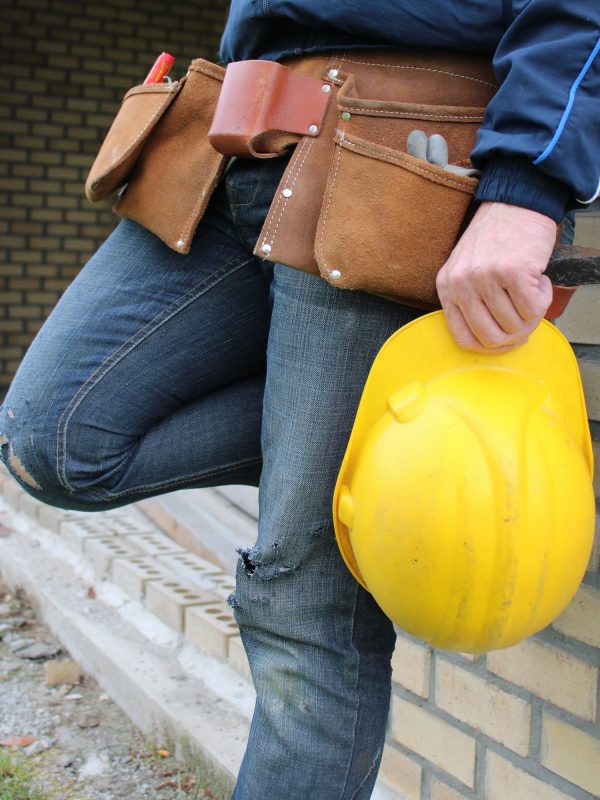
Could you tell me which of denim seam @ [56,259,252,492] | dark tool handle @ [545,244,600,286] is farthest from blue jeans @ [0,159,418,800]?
dark tool handle @ [545,244,600,286]

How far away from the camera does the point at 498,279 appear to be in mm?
1205

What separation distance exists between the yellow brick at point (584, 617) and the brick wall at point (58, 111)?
544cm

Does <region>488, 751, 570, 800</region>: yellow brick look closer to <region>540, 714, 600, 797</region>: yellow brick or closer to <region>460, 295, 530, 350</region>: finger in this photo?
<region>540, 714, 600, 797</region>: yellow brick

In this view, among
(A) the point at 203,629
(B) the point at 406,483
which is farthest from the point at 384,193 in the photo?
(A) the point at 203,629

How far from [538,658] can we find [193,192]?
3.38 feet

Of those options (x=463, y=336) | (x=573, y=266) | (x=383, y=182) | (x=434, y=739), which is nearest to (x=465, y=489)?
(x=463, y=336)

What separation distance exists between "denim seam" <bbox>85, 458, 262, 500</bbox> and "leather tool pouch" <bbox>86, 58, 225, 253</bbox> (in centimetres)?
44

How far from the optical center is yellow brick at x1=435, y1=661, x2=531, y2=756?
74.2 inches

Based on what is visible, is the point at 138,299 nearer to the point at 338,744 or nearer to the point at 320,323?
the point at 320,323

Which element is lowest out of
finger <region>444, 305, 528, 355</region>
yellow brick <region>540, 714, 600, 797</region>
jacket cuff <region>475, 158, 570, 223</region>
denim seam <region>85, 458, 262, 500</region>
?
yellow brick <region>540, 714, 600, 797</region>

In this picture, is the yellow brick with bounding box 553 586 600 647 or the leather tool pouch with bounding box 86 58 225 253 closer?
the leather tool pouch with bounding box 86 58 225 253

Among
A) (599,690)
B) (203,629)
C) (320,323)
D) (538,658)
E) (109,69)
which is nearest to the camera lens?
(320,323)

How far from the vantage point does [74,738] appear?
9.08 ft

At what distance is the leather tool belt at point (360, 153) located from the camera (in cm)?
→ 133
